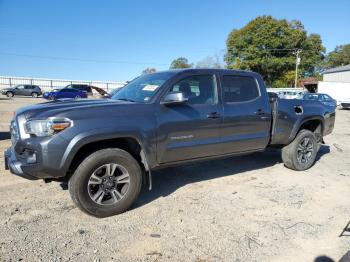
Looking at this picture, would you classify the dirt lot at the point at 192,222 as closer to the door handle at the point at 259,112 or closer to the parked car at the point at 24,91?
the door handle at the point at 259,112

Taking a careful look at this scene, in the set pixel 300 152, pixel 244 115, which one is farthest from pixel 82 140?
pixel 300 152

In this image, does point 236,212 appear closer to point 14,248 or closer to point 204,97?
point 204,97

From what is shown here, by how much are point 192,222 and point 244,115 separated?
2.08m

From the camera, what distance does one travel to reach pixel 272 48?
55.9 metres

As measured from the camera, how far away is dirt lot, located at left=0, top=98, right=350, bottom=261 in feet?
11.4

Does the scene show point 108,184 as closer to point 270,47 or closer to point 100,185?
point 100,185

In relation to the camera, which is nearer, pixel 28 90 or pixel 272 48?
pixel 28 90

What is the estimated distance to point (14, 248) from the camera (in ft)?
11.3

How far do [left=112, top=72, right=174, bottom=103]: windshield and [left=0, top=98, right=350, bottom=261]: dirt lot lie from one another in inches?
57.2

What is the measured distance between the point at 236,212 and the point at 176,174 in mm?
1882

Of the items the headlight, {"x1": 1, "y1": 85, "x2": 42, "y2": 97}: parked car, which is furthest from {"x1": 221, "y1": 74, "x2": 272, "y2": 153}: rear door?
{"x1": 1, "y1": 85, "x2": 42, "y2": 97}: parked car

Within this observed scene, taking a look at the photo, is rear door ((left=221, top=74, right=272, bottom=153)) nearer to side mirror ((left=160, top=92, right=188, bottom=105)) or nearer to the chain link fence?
side mirror ((left=160, top=92, right=188, bottom=105))

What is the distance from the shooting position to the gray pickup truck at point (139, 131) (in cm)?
388

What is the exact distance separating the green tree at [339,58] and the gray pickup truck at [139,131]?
8611 centimetres
